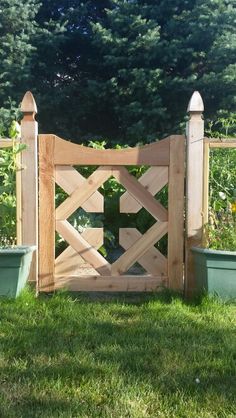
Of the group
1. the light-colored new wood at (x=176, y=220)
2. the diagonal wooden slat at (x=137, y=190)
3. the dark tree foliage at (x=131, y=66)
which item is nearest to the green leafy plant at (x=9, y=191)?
the diagonal wooden slat at (x=137, y=190)

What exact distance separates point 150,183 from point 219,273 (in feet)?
2.83

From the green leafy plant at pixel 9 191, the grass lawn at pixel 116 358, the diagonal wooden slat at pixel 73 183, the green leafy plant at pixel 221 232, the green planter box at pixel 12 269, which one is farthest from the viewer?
the diagonal wooden slat at pixel 73 183

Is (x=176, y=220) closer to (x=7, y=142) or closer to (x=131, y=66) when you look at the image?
(x=7, y=142)

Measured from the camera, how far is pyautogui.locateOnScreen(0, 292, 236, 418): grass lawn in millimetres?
2002

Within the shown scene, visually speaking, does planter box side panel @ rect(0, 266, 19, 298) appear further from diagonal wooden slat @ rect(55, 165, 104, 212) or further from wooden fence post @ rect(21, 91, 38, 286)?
diagonal wooden slat @ rect(55, 165, 104, 212)

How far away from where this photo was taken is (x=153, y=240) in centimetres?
397

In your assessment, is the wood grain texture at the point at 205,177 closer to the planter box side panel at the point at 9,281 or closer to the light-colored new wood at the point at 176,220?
the light-colored new wood at the point at 176,220

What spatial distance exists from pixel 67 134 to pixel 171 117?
241 centimetres

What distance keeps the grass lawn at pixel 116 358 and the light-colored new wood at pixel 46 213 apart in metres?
0.27

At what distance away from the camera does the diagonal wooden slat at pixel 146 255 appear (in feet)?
13.0

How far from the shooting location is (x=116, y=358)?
2.52 m

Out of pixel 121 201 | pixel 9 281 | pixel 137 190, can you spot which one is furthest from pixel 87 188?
pixel 9 281

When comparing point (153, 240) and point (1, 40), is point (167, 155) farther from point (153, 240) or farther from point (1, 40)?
point (1, 40)

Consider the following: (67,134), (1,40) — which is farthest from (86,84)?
(1,40)
